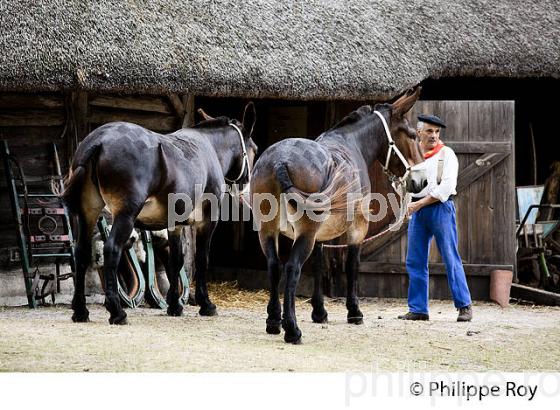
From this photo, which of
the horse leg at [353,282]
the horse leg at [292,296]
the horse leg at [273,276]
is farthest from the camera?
the horse leg at [353,282]

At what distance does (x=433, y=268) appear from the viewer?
38.9ft

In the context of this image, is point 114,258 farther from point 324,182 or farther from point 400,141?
point 400,141

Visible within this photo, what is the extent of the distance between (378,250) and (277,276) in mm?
3959

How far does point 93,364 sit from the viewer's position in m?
6.66

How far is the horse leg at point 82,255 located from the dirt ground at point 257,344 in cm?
15

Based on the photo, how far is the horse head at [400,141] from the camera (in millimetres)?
9531

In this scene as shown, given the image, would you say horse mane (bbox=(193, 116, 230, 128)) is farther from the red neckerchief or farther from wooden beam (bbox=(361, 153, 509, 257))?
wooden beam (bbox=(361, 153, 509, 257))

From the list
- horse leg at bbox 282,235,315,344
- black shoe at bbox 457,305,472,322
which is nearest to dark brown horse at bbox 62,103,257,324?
horse leg at bbox 282,235,315,344

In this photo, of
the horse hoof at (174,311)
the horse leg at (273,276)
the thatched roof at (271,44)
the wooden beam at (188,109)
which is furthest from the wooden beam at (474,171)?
the horse leg at (273,276)

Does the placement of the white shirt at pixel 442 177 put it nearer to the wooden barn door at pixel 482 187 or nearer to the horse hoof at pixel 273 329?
the horse hoof at pixel 273 329

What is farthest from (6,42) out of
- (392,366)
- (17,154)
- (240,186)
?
(392,366)

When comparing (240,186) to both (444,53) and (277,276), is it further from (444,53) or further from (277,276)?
(444,53)

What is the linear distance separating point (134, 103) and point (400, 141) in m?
3.20

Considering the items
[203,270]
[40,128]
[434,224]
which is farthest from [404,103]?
[40,128]
